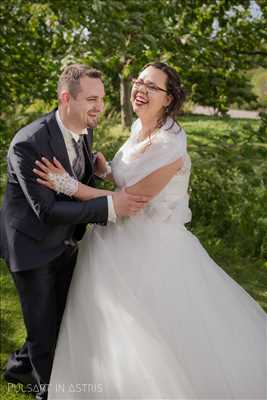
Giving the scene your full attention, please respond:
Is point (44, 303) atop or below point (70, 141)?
below

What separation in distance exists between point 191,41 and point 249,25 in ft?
3.38

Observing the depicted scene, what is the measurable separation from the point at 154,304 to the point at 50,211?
0.83 m

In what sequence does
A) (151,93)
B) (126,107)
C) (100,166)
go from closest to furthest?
(151,93)
(100,166)
(126,107)

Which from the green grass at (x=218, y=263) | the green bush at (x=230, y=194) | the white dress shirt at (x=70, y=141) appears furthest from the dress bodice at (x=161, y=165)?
the green bush at (x=230, y=194)

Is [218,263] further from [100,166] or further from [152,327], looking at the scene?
[152,327]

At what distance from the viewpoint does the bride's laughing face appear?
3.09m

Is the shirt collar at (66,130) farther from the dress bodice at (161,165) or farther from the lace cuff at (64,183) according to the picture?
the dress bodice at (161,165)

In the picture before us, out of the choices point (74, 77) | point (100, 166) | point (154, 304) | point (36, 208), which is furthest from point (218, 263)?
point (74, 77)

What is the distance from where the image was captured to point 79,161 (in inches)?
124

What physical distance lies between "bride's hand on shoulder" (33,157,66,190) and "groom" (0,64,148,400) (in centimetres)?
4

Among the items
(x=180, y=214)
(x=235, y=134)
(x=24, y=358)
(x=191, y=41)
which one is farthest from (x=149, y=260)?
(x=191, y=41)

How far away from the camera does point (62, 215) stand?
286cm

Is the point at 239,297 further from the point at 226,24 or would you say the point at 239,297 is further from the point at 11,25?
the point at 11,25

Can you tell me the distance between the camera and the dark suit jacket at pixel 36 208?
2.84 m
